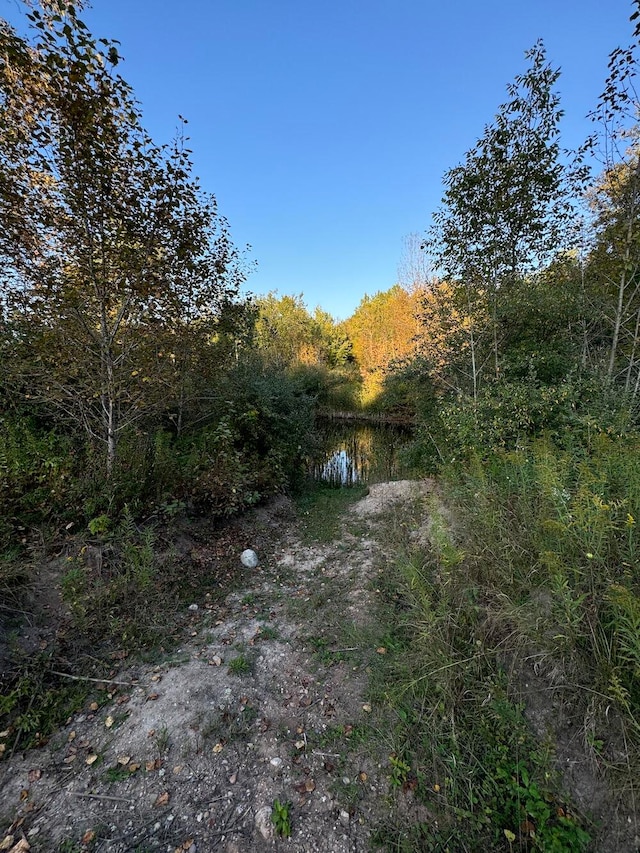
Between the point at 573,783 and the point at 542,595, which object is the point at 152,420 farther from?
the point at 573,783

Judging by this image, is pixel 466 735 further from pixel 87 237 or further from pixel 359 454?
pixel 359 454

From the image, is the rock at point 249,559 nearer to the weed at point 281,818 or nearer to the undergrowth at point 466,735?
the undergrowth at point 466,735

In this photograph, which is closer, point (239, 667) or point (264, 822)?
point (264, 822)

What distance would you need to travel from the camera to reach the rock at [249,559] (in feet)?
12.5

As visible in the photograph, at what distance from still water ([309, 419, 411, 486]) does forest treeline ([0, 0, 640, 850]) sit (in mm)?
1854

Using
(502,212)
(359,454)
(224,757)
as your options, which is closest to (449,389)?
(502,212)

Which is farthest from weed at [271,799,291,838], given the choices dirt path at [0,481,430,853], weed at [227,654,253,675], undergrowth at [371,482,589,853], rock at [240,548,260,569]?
rock at [240,548,260,569]

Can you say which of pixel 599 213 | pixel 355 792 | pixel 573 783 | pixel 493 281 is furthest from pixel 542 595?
pixel 599 213

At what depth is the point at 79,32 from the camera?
7.71 feet

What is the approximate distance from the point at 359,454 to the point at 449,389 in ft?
16.2

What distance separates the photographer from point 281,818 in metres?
1.50

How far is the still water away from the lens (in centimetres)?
792


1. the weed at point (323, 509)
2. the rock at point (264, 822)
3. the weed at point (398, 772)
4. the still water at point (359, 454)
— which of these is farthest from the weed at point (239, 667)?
the still water at point (359, 454)

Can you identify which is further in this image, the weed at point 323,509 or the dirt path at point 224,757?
the weed at point 323,509
